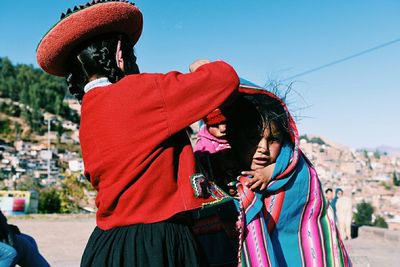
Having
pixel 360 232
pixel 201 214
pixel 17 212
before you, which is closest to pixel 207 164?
pixel 201 214

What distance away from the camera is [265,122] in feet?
7.56

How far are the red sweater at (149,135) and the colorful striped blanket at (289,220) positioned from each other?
391 millimetres

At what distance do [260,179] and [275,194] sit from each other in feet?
0.33

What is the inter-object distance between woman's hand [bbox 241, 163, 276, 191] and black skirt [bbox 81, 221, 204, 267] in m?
0.41

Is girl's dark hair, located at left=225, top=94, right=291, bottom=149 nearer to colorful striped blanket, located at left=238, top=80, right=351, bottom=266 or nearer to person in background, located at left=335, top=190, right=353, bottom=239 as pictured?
colorful striped blanket, located at left=238, top=80, right=351, bottom=266

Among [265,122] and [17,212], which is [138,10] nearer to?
[265,122]

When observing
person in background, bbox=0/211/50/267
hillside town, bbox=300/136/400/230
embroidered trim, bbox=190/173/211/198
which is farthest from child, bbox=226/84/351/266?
hillside town, bbox=300/136/400/230

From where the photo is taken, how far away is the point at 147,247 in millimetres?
1897

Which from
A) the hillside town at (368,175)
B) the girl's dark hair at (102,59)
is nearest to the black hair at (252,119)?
the girl's dark hair at (102,59)

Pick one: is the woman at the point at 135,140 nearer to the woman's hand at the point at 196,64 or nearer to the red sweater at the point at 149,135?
the red sweater at the point at 149,135

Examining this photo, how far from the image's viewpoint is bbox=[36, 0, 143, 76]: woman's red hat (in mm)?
1997

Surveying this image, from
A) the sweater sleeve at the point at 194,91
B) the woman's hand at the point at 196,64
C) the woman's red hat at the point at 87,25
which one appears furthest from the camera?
the woman's hand at the point at 196,64

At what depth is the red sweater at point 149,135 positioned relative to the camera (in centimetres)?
189

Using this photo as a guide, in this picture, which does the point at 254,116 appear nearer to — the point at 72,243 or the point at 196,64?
the point at 196,64
